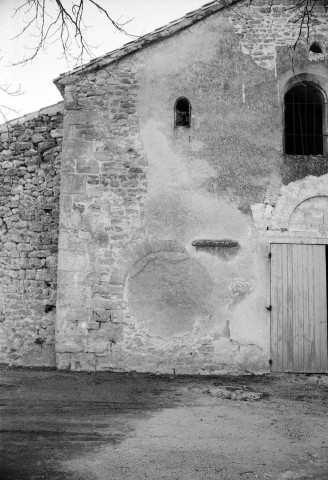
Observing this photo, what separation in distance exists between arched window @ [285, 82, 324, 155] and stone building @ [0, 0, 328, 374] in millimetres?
27

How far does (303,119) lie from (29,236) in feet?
19.0

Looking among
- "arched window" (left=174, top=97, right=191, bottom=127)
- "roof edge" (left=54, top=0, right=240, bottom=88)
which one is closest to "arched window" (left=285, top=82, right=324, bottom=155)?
"arched window" (left=174, top=97, right=191, bottom=127)

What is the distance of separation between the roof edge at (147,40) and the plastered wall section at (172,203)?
0.46 feet

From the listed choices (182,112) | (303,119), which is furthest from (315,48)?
(182,112)

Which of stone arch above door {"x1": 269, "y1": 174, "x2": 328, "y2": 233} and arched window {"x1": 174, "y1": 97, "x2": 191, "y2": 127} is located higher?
arched window {"x1": 174, "y1": 97, "x2": 191, "y2": 127}

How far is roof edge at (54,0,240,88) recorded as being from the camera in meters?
8.73

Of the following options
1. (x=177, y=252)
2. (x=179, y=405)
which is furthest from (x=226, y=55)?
(x=179, y=405)

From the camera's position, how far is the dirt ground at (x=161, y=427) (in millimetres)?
4332

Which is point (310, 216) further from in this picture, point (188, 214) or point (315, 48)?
point (315, 48)

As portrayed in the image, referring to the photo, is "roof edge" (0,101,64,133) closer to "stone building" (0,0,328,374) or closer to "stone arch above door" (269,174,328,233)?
"stone building" (0,0,328,374)

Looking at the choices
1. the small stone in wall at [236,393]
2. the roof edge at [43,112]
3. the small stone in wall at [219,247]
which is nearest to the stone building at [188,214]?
the small stone in wall at [219,247]

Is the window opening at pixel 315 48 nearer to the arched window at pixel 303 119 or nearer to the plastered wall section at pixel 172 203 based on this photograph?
the plastered wall section at pixel 172 203

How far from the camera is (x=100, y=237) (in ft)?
28.0

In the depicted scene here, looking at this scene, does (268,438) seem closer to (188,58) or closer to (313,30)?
(188,58)
